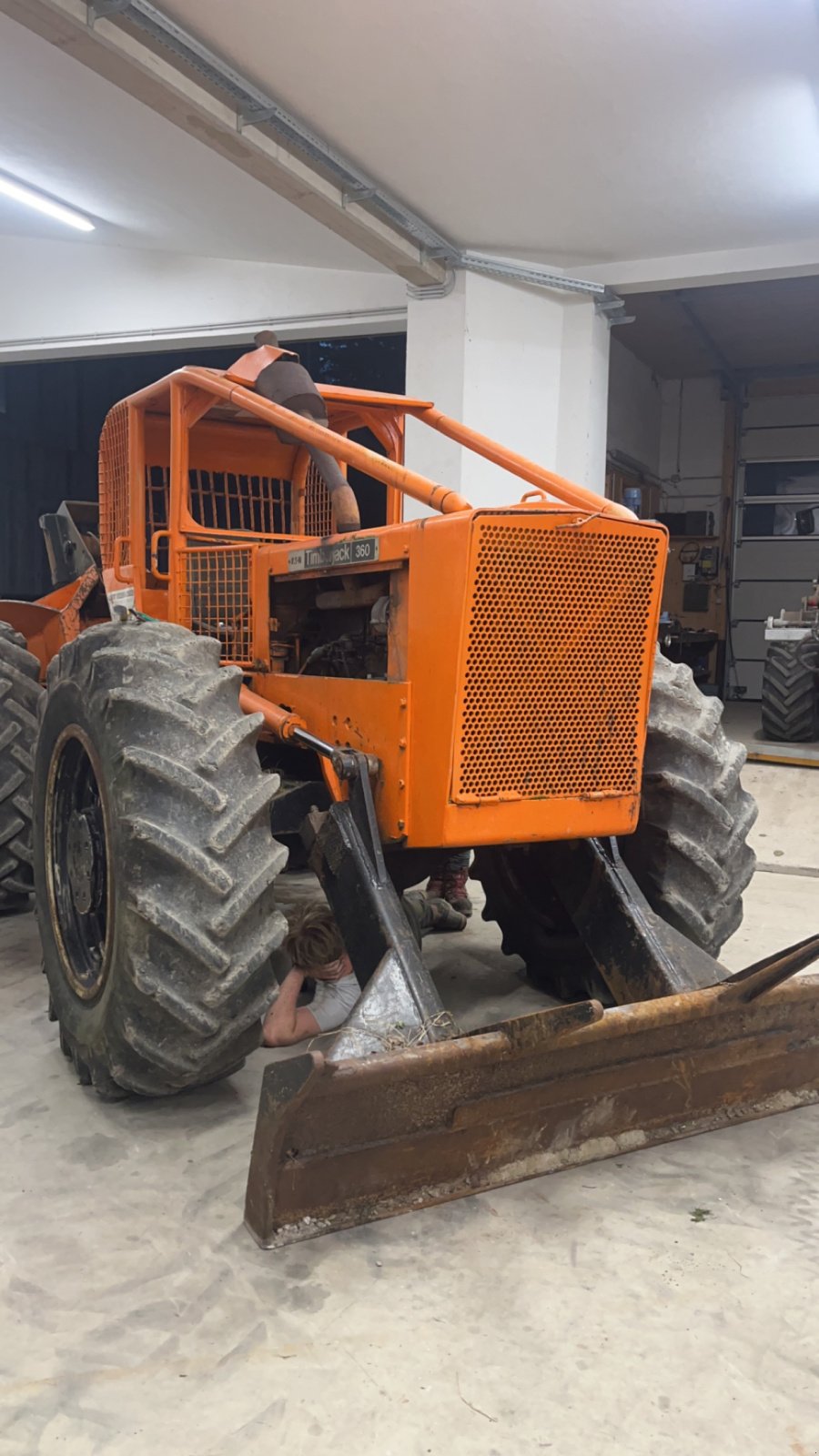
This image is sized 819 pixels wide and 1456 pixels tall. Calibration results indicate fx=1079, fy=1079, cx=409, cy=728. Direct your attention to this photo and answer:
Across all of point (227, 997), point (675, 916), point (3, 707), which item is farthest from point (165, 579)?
point (675, 916)

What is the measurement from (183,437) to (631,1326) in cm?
286

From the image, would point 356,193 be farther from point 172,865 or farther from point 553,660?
point 172,865

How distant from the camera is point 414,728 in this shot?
2754 millimetres

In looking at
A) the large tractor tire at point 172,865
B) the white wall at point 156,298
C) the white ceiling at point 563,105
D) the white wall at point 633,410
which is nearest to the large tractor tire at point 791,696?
the white ceiling at point 563,105

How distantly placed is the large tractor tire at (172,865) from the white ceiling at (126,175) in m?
5.28

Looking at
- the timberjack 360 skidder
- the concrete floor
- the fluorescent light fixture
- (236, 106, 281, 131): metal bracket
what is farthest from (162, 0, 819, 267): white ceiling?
the concrete floor

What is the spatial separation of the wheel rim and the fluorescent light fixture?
731 cm

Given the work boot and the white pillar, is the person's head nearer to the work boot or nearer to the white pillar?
the work boot

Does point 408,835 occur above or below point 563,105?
below

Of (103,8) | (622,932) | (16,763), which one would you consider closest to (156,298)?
(103,8)

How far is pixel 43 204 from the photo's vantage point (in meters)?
9.06

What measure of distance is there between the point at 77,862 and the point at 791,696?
24.2 ft

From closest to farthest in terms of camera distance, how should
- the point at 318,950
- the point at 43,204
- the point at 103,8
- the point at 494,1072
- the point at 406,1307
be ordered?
1. the point at 406,1307
2. the point at 494,1072
3. the point at 318,950
4. the point at 103,8
5. the point at 43,204

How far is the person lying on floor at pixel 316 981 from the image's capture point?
318cm
